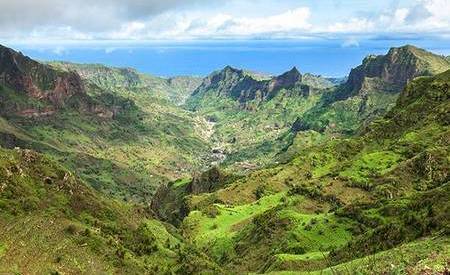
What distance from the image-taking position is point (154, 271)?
329 feet

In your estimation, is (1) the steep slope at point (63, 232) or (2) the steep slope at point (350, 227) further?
(1) the steep slope at point (63, 232)

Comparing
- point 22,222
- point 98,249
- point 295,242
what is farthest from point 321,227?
point 22,222

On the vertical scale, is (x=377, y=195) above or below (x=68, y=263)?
below

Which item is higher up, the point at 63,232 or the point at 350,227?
the point at 63,232

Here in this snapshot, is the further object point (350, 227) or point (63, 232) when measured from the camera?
point (350, 227)

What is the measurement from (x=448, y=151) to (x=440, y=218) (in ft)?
335

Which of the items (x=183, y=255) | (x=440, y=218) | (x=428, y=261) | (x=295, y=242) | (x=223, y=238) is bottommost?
(x=223, y=238)

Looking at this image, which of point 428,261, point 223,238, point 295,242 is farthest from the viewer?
point 223,238

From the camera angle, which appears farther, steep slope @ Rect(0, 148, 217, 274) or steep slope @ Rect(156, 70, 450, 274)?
steep slope @ Rect(0, 148, 217, 274)

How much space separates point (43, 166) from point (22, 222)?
22946mm

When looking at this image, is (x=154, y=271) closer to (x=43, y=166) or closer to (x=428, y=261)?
(x=43, y=166)

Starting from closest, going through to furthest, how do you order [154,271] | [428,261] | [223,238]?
[428,261] → [154,271] → [223,238]

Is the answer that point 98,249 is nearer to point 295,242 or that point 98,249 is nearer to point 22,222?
point 22,222

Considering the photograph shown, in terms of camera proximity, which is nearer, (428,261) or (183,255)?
(428,261)
